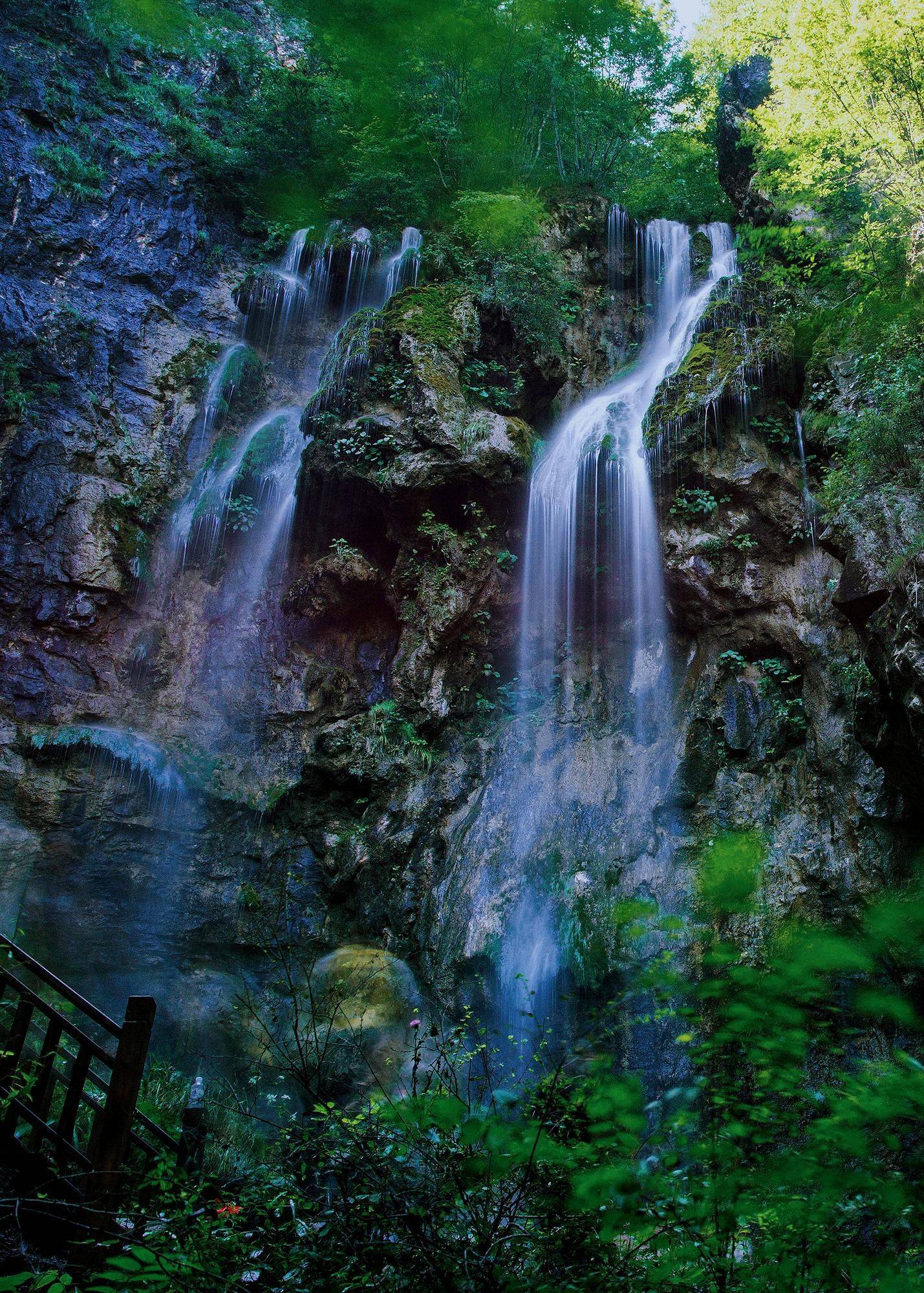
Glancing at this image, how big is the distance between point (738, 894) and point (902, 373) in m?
7.57

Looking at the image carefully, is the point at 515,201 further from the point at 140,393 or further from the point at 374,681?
the point at 374,681

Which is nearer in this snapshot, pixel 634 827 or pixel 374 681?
pixel 634 827

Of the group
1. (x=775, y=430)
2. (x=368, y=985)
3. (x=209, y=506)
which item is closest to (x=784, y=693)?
(x=775, y=430)

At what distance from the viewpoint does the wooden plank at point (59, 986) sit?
462cm

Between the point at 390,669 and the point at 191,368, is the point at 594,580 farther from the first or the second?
the point at 191,368

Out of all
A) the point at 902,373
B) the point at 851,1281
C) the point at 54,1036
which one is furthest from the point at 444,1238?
the point at 902,373

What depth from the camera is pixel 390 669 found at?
40.0 feet

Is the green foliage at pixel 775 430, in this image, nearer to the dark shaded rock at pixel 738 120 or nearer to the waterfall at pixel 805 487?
the waterfall at pixel 805 487

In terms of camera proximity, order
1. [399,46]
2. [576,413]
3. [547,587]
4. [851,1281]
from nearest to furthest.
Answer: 1. [851,1281]
2. [547,587]
3. [576,413]
4. [399,46]

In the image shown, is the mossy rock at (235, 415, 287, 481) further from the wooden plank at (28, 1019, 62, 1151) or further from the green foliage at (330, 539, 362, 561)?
the wooden plank at (28, 1019, 62, 1151)

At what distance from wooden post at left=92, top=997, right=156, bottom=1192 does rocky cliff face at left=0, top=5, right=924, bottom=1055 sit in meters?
4.67

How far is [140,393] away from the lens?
1461 cm

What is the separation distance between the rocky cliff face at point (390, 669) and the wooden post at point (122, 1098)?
184 inches

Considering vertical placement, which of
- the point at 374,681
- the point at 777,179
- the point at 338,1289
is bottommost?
the point at 338,1289
